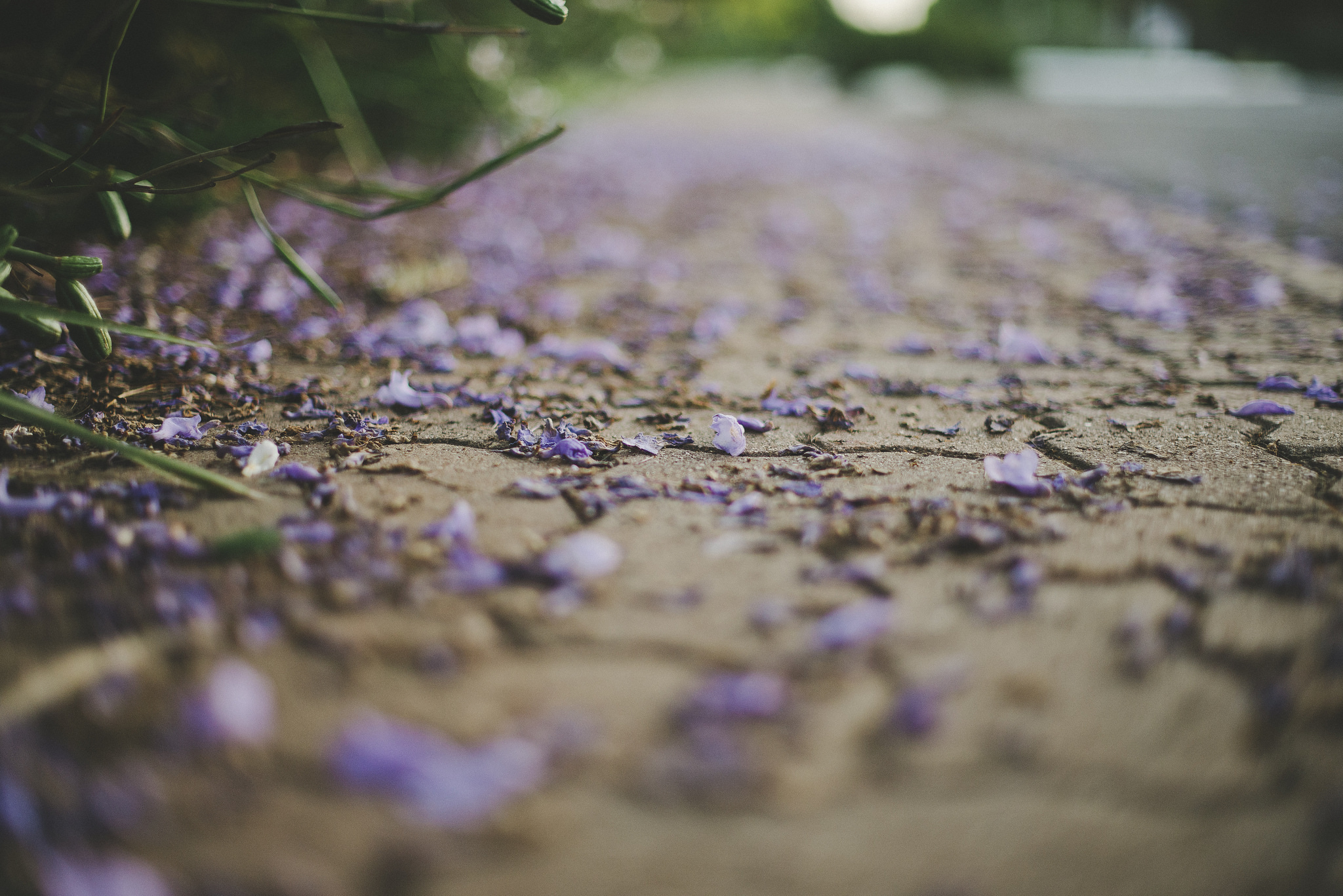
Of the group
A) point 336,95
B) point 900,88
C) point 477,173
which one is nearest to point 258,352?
point 477,173

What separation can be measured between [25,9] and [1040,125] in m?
8.08

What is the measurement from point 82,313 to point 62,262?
8cm

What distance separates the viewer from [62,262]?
1.10 metres

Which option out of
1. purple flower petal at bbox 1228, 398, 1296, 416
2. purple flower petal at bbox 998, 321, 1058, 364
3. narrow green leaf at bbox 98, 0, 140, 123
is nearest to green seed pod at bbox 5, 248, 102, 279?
narrow green leaf at bbox 98, 0, 140, 123

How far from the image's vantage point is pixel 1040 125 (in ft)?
24.5

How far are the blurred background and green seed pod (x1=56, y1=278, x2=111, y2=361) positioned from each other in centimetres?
16

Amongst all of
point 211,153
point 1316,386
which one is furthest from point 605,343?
point 1316,386

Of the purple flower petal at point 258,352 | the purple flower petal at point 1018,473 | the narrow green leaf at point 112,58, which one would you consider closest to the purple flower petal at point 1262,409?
the purple flower petal at point 1018,473

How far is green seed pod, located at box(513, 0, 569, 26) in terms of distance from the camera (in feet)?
3.75

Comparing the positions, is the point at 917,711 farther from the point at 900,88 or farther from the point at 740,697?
the point at 900,88

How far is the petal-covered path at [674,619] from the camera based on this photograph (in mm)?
581

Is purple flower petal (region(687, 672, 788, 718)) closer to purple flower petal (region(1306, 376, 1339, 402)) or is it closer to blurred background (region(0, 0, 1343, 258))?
blurred background (region(0, 0, 1343, 258))

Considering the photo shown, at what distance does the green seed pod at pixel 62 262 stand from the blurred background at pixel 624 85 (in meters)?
0.13

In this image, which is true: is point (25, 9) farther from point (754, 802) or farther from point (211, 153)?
point (754, 802)
